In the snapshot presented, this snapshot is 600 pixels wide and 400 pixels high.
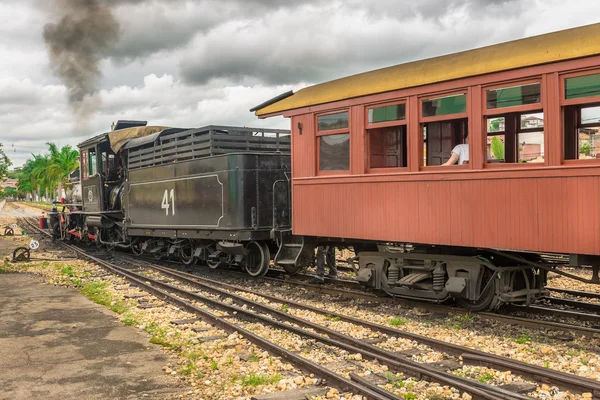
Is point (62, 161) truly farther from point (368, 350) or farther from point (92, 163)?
point (368, 350)

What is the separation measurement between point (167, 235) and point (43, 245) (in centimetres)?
1083

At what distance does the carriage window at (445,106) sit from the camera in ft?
23.0

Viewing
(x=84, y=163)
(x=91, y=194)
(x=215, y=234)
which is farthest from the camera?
(x=84, y=163)

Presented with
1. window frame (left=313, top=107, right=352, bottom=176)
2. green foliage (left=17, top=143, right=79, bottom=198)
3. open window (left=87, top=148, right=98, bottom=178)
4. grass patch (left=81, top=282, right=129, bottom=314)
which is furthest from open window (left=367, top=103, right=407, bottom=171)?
green foliage (left=17, top=143, right=79, bottom=198)

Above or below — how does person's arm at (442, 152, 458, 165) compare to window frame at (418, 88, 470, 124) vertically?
below

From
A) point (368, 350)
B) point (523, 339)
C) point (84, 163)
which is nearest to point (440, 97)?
point (523, 339)

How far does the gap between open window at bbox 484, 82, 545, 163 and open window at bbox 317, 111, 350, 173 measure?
2172mm

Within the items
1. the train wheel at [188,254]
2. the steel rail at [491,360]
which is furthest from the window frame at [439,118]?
the train wheel at [188,254]

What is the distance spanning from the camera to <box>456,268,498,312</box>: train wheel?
727 cm

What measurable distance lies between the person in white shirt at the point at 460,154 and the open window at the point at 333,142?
5.60 ft

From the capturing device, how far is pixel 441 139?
315 inches

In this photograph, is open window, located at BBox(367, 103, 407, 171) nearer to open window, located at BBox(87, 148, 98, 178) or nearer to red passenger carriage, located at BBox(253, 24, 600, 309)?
red passenger carriage, located at BBox(253, 24, 600, 309)

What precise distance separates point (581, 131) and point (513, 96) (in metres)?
0.91

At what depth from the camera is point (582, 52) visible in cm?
584
